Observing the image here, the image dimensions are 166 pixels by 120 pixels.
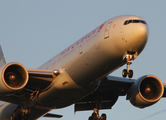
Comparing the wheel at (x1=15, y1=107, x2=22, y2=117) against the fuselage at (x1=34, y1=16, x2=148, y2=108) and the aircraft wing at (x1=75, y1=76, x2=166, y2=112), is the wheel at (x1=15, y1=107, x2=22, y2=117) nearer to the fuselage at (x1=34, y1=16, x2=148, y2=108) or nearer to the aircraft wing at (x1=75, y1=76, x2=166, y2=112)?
the fuselage at (x1=34, y1=16, x2=148, y2=108)

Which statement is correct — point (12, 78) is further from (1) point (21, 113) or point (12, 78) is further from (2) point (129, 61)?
(2) point (129, 61)

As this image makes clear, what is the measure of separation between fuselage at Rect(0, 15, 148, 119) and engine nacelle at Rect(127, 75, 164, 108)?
16.6 ft

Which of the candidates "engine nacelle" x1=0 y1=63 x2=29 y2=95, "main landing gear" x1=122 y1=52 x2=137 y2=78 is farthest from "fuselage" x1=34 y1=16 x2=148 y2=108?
"engine nacelle" x1=0 y1=63 x2=29 y2=95

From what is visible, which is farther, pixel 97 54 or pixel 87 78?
pixel 87 78

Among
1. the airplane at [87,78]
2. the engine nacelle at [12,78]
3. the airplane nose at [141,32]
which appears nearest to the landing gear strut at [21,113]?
the airplane at [87,78]

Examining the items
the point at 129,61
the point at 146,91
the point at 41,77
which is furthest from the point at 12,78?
the point at 146,91

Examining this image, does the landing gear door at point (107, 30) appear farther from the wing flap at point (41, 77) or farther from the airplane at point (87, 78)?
the wing flap at point (41, 77)

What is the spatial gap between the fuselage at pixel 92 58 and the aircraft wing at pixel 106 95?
3.91 m

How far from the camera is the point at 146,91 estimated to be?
112ft

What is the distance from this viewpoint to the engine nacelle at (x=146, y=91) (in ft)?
111

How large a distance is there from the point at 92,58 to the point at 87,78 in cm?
179

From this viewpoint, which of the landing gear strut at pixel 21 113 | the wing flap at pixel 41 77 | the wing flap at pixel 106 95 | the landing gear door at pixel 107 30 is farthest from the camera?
the wing flap at pixel 106 95

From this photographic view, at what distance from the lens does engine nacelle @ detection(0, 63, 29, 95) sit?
91.7 ft

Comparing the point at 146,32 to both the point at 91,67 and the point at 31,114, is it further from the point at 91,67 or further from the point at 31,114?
the point at 31,114
